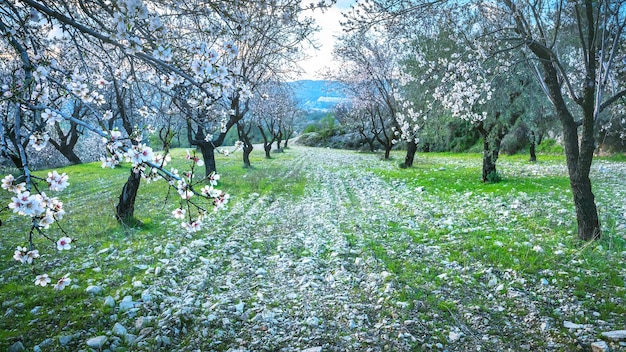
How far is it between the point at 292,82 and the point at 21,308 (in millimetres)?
20306

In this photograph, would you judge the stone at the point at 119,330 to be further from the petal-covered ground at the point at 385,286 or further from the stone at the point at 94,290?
the stone at the point at 94,290

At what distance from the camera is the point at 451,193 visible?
1447cm

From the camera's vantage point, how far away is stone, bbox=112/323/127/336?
4.90 metres

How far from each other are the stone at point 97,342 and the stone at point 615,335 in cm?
632

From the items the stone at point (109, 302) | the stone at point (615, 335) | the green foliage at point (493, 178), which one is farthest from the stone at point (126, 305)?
the green foliage at point (493, 178)

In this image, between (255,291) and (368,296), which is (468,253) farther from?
(255,291)

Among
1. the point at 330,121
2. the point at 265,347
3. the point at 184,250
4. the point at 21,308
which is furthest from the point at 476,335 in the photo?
the point at 330,121

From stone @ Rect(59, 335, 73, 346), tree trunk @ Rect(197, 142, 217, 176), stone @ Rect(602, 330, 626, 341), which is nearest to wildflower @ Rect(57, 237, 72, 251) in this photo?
stone @ Rect(59, 335, 73, 346)

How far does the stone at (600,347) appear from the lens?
13.6 feet

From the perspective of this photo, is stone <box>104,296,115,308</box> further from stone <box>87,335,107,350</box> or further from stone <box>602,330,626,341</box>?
stone <box>602,330,626,341</box>

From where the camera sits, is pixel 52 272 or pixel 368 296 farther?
pixel 52 272

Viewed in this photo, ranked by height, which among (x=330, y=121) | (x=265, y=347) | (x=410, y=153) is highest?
(x=330, y=121)

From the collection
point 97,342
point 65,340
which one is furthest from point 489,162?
point 65,340

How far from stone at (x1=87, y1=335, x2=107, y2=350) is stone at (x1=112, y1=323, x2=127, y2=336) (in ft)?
0.60
